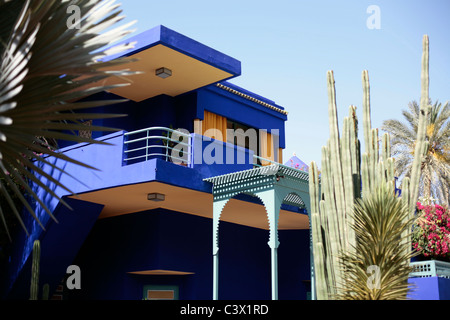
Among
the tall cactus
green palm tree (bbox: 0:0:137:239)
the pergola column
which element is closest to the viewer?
green palm tree (bbox: 0:0:137:239)

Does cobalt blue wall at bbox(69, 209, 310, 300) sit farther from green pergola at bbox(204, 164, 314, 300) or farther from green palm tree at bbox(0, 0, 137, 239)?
green palm tree at bbox(0, 0, 137, 239)

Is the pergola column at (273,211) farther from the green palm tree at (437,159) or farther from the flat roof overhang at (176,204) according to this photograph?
the green palm tree at (437,159)

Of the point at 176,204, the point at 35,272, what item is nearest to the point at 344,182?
the point at 176,204

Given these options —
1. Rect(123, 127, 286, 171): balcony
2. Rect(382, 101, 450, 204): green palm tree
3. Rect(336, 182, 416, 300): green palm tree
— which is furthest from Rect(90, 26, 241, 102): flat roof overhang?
Rect(382, 101, 450, 204): green palm tree

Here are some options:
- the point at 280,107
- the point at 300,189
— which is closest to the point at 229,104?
the point at 280,107

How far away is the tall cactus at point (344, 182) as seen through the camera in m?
8.52

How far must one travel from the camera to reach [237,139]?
17875mm

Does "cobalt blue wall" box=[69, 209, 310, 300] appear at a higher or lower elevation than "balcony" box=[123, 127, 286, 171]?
lower

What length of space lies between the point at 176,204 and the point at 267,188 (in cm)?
309

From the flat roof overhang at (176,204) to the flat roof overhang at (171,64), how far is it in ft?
8.56

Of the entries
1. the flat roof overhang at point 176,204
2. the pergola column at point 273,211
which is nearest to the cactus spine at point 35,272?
the flat roof overhang at point 176,204

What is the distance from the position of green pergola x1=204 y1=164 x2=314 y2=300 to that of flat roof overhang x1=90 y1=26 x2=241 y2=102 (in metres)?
3.12

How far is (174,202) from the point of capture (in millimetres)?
14453

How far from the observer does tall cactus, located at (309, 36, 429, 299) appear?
852cm
